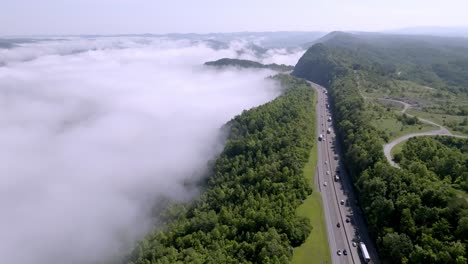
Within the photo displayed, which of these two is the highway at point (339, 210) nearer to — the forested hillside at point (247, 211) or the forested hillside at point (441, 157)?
the forested hillside at point (247, 211)

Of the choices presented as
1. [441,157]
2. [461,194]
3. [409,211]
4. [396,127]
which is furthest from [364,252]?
[396,127]

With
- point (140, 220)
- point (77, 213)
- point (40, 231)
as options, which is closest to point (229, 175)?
point (140, 220)

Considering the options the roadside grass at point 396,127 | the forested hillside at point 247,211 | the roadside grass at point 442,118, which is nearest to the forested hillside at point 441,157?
the roadside grass at point 396,127

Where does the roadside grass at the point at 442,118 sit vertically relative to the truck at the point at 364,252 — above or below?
above

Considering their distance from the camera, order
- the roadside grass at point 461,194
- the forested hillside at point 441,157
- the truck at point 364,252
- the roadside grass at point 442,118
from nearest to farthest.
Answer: the truck at point 364,252, the roadside grass at point 461,194, the forested hillside at point 441,157, the roadside grass at point 442,118

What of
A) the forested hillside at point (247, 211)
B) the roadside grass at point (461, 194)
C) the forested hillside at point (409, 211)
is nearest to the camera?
the forested hillside at point (409, 211)
